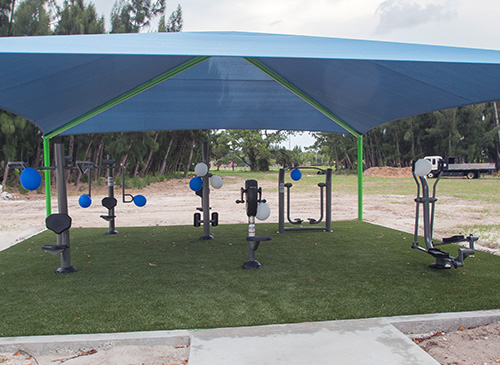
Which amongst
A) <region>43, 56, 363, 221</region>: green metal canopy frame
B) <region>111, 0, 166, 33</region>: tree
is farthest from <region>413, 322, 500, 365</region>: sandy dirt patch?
<region>111, 0, 166, 33</region>: tree

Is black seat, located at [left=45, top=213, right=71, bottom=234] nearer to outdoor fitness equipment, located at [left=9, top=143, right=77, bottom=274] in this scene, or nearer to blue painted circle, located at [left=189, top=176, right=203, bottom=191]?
outdoor fitness equipment, located at [left=9, top=143, right=77, bottom=274]

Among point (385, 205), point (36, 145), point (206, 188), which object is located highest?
point (36, 145)

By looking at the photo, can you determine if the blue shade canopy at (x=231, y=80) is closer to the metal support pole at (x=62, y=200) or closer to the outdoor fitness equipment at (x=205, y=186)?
the metal support pole at (x=62, y=200)

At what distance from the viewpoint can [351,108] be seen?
→ 6449 mm

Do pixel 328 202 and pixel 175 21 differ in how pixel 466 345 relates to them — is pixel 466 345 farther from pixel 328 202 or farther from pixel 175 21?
pixel 175 21

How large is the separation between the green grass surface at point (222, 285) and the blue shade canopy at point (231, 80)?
1.83 m

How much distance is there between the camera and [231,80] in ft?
19.8

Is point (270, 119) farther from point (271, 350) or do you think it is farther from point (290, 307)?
point (271, 350)

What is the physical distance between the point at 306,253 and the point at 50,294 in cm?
299

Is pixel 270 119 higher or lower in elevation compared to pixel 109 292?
higher

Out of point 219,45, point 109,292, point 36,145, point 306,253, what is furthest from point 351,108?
point 36,145

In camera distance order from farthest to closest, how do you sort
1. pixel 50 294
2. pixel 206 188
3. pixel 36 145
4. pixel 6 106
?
pixel 36 145 < pixel 206 188 < pixel 6 106 < pixel 50 294

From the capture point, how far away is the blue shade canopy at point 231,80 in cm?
306

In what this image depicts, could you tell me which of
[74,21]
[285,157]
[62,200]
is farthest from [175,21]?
[285,157]
